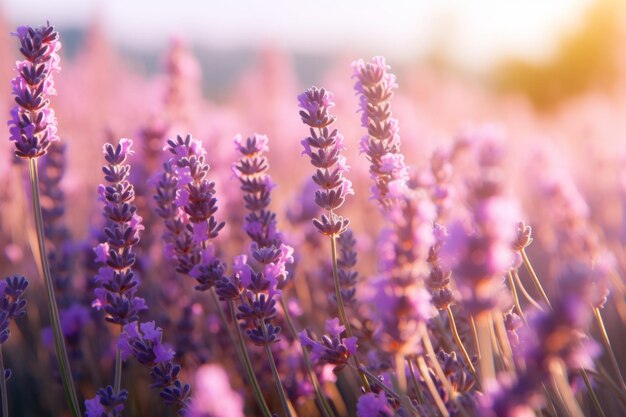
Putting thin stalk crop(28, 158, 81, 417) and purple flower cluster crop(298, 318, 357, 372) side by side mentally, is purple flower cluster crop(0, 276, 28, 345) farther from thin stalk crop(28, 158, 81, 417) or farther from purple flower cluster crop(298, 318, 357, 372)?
purple flower cluster crop(298, 318, 357, 372)

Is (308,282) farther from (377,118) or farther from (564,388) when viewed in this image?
(564,388)

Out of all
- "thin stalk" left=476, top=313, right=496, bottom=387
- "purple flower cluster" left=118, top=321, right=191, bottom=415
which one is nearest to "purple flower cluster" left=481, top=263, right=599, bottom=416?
"thin stalk" left=476, top=313, right=496, bottom=387

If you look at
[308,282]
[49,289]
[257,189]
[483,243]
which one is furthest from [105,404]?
[308,282]

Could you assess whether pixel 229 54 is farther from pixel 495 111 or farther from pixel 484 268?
pixel 484 268

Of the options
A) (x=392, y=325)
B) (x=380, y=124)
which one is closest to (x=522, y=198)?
(x=380, y=124)

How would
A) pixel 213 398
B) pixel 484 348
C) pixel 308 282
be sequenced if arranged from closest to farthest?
pixel 213 398, pixel 484 348, pixel 308 282
